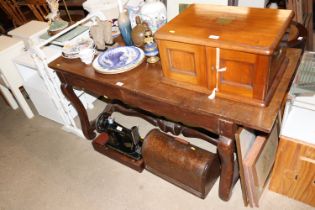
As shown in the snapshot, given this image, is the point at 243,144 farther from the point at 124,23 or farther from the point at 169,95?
the point at 124,23

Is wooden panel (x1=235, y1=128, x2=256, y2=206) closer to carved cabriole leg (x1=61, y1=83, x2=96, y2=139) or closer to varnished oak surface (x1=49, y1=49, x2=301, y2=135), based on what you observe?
varnished oak surface (x1=49, y1=49, x2=301, y2=135)

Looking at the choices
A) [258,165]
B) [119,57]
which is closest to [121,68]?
[119,57]

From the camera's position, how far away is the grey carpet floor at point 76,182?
1522 mm

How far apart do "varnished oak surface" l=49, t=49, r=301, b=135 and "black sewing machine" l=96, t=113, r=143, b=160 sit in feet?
1.21

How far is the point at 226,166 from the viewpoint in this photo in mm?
1278

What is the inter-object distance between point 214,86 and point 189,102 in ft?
0.40

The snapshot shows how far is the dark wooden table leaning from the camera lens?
3.27 feet

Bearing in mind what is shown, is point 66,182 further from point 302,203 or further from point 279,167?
point 302,203

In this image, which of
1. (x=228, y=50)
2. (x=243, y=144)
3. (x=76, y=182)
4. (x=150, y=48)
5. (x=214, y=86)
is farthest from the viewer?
(x=76, y=182)

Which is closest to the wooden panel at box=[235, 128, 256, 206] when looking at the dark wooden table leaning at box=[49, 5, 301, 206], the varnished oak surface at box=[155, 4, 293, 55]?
the dark wooden table leaning at box=[49, 5, 301, 206]

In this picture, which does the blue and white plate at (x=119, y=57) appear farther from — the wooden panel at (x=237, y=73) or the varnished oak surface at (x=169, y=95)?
the wooden panel at (x=237, y=73)

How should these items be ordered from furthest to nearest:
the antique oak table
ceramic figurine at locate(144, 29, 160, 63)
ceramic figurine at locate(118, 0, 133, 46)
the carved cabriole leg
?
1. the carved cabriole leg
2. ceramic figurine at locate(118, 0, 133, 46)
3. ceramic figurine at locate(144, 29, 160, 63)
4. the antique oak table

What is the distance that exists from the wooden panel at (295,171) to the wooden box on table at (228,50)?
0.31 m

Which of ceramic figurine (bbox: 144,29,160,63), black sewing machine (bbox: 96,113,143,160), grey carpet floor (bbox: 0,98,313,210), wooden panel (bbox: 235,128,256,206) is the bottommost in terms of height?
grey carpet floor (bbox: 0,98,313,210)
